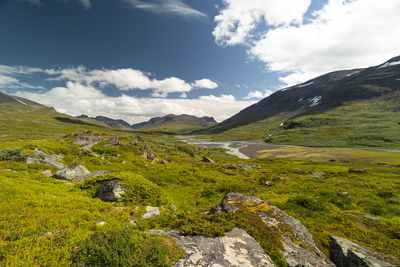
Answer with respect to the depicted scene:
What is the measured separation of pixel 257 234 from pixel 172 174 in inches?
792

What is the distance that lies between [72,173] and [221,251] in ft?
56.1

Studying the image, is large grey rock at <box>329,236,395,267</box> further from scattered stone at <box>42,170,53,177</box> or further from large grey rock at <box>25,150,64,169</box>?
large grey rock at <box>25,150,64,169</box>

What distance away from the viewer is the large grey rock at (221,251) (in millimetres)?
5848

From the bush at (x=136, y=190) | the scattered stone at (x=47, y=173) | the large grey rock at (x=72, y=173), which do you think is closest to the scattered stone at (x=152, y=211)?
the bush at (x=136, y=190)

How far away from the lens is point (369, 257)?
7590 mm

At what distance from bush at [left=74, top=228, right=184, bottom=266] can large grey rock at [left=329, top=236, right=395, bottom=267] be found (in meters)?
8.15

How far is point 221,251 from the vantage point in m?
6.44

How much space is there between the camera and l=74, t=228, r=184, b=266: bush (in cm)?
487

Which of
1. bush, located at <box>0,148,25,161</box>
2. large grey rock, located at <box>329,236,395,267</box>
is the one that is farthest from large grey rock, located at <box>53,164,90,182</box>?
large grey rock, located at <box>329,236,395,267</box>

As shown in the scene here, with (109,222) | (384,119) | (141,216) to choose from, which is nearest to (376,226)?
(141,216)

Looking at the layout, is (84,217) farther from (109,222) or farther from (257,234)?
(257,234)

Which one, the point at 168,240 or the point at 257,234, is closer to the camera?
the point at 168,240

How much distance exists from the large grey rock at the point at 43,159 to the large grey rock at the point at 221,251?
19.8 meters

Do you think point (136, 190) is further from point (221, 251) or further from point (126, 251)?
point (221, 251)
